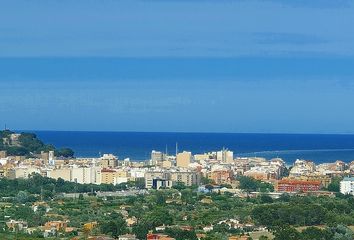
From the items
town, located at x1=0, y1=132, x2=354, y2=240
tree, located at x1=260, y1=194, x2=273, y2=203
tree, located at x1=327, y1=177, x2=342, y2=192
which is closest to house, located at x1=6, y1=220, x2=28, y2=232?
town, located at x1=0, y1=132, x2=354, y2=240

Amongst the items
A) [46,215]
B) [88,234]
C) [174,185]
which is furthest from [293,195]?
[88,234]

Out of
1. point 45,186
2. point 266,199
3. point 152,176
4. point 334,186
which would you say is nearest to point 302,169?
point 334,186

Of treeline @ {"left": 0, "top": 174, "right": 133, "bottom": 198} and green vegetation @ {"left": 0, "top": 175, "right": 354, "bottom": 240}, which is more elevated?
treeline @ {"left": 0, "top": 174, "right": 133, "bottom": 198}

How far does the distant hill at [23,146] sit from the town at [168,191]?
0.09 m

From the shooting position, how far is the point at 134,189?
42.1m

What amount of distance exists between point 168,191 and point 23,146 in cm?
1627

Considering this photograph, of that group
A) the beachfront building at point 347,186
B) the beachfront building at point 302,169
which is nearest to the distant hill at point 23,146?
the beachfront building at point 302,169

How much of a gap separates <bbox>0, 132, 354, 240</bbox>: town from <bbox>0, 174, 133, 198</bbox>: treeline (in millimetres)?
106

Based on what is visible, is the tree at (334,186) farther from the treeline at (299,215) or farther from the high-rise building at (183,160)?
the treeline at (299,215)

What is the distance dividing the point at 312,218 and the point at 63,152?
25186 millimetres

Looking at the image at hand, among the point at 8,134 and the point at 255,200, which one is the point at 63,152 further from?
the point at 255,200

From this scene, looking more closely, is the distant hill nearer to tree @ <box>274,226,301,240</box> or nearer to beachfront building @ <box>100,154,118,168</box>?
beachfront building @ <box>100,154,118,168</box>

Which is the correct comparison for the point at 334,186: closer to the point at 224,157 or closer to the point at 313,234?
the point at 224,157

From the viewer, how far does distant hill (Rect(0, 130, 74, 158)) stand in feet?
173
